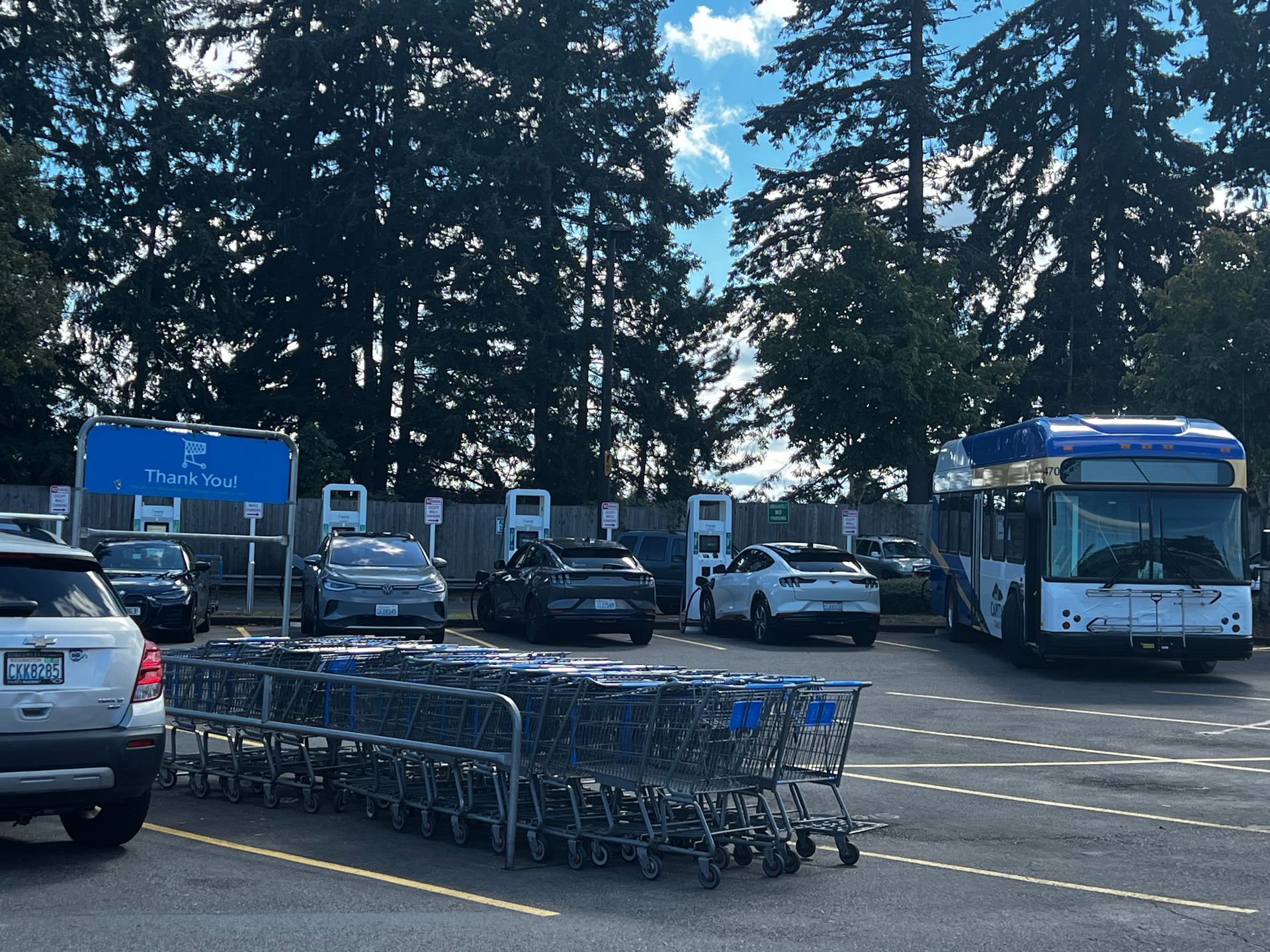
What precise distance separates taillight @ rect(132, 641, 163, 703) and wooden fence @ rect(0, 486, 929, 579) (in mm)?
30334

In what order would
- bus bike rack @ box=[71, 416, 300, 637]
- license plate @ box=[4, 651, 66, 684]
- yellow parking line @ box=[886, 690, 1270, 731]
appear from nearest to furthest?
1. license plate @ box=[4, 651, 66, 684]
2. bus bike rack @ box=[71, 416, 300, 637]
3. yellow parking line @ box=[886, 690, 1270, 731]

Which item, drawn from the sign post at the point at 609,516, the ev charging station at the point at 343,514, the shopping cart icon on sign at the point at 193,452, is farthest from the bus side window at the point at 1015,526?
the ev charging station at the point at 343,514

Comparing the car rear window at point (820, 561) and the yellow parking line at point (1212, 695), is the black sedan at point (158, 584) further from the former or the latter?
the yellow parking line at point (1212, 695)

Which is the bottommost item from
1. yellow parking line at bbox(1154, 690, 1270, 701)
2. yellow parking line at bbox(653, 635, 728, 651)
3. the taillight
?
yellow parking line at bbox(653, 635, 728, 651)

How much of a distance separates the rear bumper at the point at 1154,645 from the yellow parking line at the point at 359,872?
12727mm

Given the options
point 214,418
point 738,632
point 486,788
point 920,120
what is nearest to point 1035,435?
point 738,632

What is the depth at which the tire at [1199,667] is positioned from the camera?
2009 cm

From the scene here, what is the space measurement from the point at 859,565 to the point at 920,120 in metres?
24.8

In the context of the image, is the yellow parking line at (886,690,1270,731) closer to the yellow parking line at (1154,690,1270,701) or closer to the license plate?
the yellow parking line at (1154,690,1270,701)

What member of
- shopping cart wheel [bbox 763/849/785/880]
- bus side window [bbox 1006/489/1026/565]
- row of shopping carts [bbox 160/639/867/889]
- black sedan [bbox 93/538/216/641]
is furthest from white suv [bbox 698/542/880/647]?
shopping cart wheel [bbox 763/849/785/880]

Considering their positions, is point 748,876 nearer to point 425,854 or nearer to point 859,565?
point 425,854

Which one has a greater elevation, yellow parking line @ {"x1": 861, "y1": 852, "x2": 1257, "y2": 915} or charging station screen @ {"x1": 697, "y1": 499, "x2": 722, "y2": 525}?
charging station screen @ {"x1": 697, "y1": 499, "x2": 722, "y2": 525}

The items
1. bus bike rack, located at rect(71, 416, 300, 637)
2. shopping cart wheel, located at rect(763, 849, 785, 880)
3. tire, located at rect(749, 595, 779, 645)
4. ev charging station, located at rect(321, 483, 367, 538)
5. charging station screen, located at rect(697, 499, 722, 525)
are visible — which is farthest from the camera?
ev charging station, located at rect(321, 483, 367, 538)

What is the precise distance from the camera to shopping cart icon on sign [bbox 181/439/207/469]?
44.8 feet
